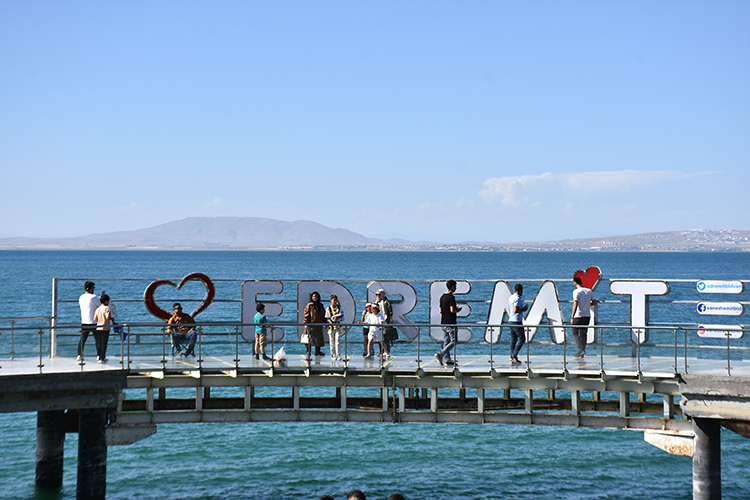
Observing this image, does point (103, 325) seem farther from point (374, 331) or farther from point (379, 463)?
point (379, 463)

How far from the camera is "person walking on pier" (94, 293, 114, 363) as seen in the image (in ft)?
58.1

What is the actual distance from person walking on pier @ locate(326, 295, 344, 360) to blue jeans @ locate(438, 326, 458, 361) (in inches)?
105

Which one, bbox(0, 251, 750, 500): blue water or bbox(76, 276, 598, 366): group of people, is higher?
bbox(76, 276, 598, 366): group of people

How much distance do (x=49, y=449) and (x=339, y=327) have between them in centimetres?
873

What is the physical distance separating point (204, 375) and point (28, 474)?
877cm

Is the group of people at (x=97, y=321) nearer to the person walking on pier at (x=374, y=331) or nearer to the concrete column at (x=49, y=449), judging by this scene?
the concrete column at (x=49, y=449)

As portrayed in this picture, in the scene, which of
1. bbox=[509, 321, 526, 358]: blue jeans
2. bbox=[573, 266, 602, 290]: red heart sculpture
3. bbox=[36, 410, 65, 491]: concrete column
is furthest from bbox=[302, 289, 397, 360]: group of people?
bbox=[36, 410, 65, 491]: concrete column

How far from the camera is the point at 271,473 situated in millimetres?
23594

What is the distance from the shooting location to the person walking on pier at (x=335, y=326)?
19.1 m

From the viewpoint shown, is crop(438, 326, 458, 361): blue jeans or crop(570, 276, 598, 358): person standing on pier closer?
crop(438, 326, 458, 361): blue jeans

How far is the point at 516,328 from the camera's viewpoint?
19.0m

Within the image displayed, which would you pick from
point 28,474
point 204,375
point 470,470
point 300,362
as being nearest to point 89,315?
point 204,375

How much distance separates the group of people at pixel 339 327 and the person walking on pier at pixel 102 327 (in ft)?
15.8

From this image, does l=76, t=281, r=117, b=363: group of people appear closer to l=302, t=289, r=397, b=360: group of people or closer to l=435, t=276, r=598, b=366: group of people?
l=302, t=289, r=397, b=360: group of people
